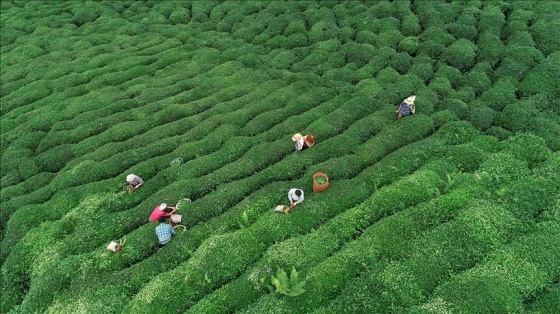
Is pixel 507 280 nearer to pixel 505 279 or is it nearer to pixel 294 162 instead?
pixel 505 279

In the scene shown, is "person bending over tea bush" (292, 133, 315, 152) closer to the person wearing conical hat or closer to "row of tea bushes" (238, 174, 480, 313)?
the person wearing conical hat

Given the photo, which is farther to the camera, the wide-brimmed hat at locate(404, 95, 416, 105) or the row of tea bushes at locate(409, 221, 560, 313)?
the wide-brimmed hat at locate(404, 95, 416, 105)

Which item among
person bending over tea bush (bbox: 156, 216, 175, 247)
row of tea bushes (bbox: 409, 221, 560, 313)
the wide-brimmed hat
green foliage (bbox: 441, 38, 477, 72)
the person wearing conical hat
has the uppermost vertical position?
green foliage (bbox: 441, 38, 477, 72)

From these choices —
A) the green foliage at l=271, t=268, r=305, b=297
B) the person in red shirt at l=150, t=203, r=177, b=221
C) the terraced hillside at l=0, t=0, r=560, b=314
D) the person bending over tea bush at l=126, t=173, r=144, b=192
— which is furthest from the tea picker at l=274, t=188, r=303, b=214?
the person bending over tea bush at l=126, t=173, r=144, b=192

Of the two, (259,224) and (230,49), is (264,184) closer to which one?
(259,224)

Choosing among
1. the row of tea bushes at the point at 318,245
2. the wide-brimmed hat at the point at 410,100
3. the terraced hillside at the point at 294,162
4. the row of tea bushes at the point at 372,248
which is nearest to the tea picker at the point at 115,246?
the terraced hillside at the point at 294,162

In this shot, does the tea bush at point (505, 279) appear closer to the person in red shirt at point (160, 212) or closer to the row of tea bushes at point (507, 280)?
the row of tea bushes at point (507, 280)
